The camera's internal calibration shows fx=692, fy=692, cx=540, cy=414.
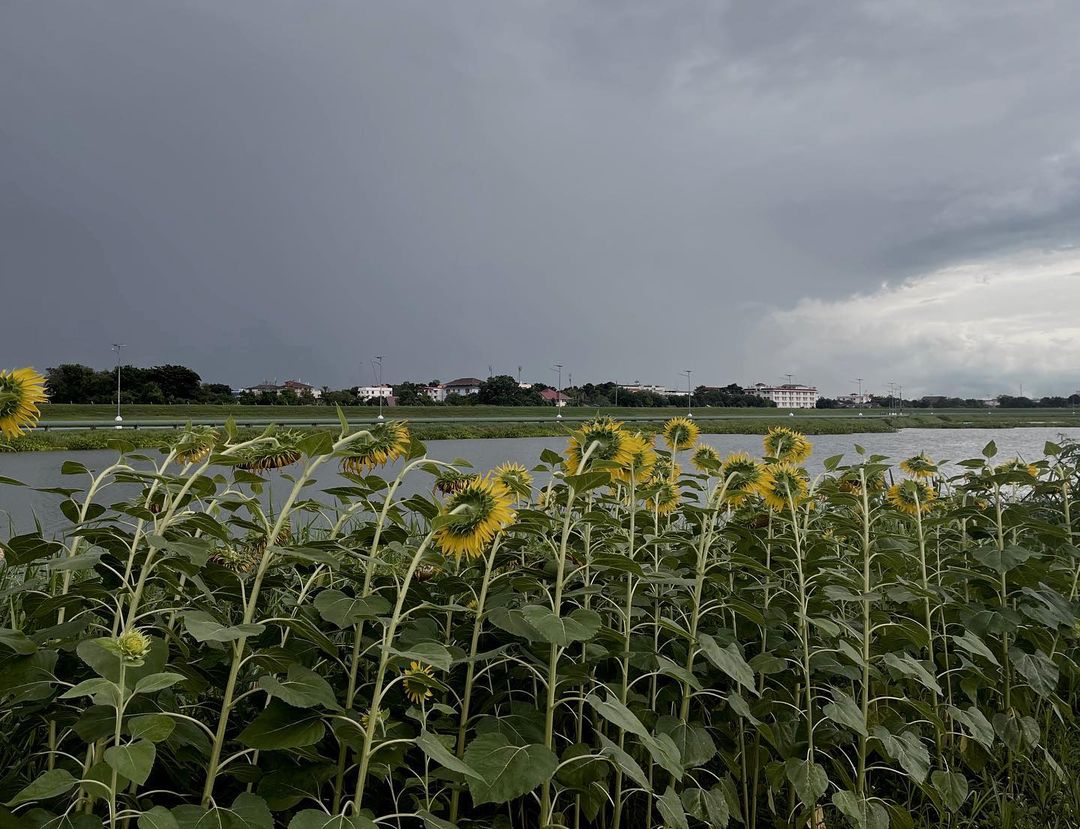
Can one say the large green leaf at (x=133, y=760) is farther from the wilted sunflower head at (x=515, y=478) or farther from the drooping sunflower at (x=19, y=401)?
the wilted sunflower head at (x=515, y=478)

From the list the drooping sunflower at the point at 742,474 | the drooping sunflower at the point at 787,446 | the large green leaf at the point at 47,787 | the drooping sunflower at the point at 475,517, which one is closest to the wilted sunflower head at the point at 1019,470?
the drooping sunflower at the point at 787,446

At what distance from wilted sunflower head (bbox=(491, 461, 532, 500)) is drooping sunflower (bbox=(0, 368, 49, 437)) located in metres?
0.86

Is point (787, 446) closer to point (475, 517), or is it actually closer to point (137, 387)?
point (475, 517)

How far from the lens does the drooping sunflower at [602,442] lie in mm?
1664

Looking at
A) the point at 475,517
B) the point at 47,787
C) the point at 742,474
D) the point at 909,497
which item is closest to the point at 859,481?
the point at 909,497

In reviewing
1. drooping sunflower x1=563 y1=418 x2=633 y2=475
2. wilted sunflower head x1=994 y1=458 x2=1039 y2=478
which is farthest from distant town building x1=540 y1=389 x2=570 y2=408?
drooping sunflower x1=563 y1=418 x2=633 y2=475

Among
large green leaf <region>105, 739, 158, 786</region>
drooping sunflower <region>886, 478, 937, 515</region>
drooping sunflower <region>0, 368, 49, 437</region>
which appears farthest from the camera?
drooping sunflower <region>886, 478, 937, 515</region>

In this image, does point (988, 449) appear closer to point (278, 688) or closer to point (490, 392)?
point (278, 688)

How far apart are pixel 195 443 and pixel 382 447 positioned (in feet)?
1.35

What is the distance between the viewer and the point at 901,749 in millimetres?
1544

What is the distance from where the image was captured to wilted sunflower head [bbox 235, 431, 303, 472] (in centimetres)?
135

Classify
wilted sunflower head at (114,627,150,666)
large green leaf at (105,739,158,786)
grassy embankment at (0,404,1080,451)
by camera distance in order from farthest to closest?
grassy embankment at (0,404,1080,451)
wilted sunflower head at (114,627,150,666)
large green leaf at (105,739,158,786)

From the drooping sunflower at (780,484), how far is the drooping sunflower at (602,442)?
570mm

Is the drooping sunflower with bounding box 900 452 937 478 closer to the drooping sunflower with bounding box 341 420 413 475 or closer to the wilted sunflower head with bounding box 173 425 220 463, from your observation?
the drooping sunflower with bounding box 341 420 413 475
